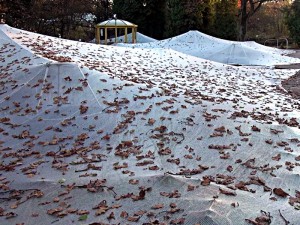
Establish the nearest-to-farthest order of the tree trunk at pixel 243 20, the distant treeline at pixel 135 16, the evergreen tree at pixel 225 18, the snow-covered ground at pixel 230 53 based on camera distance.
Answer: the snow-covered ground at pixel 230 53 → the distant treeline at pixel 135 16 → the evergreen tree at pixel 225 18 → the tree trunk at pixel 243 20

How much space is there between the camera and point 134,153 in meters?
3.88

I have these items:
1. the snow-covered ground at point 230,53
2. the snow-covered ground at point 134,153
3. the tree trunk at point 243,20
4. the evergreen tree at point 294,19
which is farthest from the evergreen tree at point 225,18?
the snow-covered ground at point 134,153

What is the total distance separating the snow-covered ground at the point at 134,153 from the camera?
2871mm

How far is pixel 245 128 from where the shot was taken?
4195 mm

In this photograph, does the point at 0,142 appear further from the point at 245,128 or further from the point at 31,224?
the point at 245,128

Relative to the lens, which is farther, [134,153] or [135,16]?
[135,16]

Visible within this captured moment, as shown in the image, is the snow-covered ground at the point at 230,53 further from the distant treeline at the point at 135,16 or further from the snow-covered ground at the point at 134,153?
the snow-covered ground at the point at 134,153

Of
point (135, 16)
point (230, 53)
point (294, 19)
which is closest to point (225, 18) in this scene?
point (294, 19)

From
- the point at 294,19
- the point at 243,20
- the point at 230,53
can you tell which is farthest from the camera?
the point at 243,20

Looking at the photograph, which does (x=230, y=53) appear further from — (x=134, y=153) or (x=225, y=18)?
(x=134, y=153)

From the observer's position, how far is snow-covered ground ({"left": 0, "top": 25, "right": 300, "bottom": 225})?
9.42ft

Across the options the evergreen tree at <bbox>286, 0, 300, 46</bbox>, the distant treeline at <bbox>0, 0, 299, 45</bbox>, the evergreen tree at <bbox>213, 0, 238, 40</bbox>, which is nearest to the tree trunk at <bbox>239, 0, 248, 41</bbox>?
the distant treeline at <bbox>0, 0, 299, 45</bbox>

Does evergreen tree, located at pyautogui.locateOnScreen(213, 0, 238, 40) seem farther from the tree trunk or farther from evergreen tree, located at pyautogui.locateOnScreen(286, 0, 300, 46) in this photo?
evergreen tree, located at pyautogui.locateOnScreen(286, 0, 300, 46)

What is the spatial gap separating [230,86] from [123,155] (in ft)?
15.0
